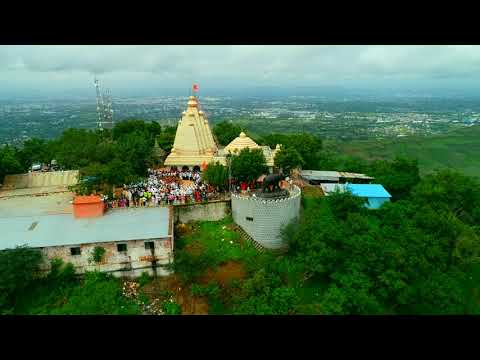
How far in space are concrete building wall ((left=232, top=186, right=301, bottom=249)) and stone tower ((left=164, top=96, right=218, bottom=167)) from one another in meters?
8.85

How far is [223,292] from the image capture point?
15172 millimetres

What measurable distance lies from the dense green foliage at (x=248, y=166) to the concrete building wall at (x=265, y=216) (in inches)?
85.0

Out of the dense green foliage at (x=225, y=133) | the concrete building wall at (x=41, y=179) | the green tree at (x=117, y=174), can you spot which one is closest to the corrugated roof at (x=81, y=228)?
the green tree at (x=117, y=174)

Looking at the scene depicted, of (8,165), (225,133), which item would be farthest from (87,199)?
(225,133)

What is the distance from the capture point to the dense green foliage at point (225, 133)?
116 ft

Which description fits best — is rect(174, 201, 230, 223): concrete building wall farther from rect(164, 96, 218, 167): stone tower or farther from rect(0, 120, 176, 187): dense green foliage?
rect(164, 96, 218, 167): stone tower

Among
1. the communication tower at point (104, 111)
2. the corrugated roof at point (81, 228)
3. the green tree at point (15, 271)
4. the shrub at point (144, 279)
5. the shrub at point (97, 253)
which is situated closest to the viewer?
the green tree at point (15, 271)

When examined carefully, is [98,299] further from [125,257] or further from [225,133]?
[225,133]

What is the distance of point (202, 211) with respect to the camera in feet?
65.3

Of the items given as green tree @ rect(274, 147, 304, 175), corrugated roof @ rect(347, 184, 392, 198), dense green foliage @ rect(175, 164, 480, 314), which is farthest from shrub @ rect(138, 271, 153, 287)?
corrugated roof @ rect(347, 184, 392, 198)

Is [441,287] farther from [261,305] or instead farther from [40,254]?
[40,254]

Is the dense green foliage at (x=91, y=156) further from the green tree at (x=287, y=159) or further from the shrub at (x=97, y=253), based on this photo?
the green tree at (x=287, y=159)

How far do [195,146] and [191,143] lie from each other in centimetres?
41
